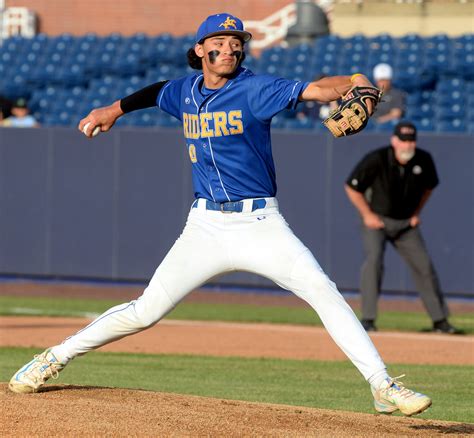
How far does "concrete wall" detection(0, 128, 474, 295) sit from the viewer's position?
1485cm

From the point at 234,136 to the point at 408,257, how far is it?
6.57 meters

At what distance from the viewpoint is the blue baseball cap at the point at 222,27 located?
6230mm

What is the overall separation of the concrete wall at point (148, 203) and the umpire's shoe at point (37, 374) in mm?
8737

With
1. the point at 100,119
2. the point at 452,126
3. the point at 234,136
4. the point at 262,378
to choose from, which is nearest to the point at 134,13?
the point at 452,126

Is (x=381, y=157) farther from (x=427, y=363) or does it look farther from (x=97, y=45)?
(x=97, y=45)

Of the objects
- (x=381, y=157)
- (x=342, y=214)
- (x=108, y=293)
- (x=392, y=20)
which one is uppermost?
(x=392, y=20)

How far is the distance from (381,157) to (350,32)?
937 cm

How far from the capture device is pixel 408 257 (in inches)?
491

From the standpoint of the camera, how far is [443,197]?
A: 14883mm

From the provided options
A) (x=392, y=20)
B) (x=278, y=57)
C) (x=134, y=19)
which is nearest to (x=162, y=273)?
(x=278, y=57)

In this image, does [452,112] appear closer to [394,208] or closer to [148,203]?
[148,203]

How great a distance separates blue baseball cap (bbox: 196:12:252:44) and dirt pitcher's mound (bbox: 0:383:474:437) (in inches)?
74.8

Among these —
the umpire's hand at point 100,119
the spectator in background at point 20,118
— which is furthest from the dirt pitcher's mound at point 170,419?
the spectator in background at point 20,118

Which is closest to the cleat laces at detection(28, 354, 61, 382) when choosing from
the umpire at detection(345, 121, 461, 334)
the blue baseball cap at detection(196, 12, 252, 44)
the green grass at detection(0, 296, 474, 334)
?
the blue baseball cap at detection(196, 12, 252, 44)
